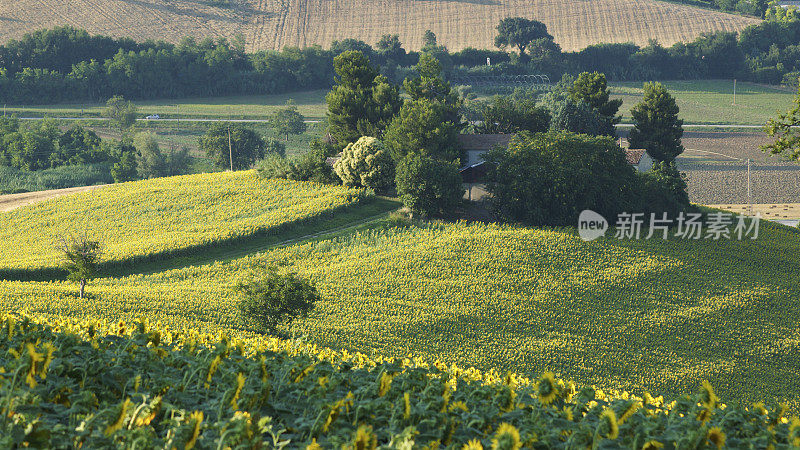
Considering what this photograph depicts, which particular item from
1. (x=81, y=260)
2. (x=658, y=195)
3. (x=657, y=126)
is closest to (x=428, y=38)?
(x=657, y=126)

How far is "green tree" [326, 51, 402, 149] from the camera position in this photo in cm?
7106

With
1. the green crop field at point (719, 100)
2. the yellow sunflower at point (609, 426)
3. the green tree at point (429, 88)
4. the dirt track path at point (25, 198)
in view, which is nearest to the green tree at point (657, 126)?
the green tree at point (429, 88)

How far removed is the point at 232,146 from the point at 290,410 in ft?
289

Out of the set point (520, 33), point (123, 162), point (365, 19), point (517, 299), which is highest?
point (365, 19)

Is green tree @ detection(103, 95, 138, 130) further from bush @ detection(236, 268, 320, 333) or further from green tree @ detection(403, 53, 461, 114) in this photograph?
bush @ detection(236, 268, 320, 333)

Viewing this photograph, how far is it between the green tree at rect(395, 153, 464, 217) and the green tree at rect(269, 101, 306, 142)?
187ft

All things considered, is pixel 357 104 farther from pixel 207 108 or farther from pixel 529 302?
pixel 207 108

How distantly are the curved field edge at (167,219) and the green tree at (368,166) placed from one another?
213cm

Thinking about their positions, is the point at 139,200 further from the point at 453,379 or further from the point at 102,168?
the point at 453,379

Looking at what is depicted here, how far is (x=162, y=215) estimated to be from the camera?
58.5m

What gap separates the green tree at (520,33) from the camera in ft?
491

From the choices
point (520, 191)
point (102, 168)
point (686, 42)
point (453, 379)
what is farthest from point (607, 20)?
point (453, 379)

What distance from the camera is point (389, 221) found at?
5444 centimetres

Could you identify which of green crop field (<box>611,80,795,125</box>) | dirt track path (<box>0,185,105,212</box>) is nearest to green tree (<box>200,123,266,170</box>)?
dirt track path (<box>0,185,105,212</box>)
